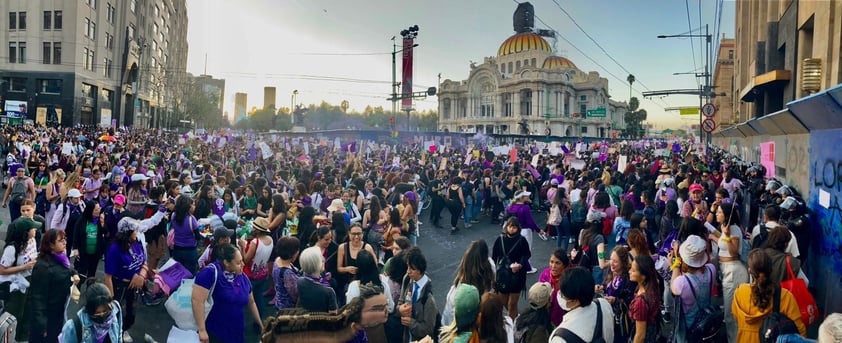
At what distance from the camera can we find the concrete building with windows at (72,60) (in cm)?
3938

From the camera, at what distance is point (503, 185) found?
43.5 feet

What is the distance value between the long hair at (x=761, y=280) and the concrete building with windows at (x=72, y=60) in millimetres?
41297

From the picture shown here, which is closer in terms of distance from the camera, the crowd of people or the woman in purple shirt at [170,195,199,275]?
the crowd of people

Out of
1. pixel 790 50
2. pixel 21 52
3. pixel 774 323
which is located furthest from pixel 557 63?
pixel 774 323

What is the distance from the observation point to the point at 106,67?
45562 mm

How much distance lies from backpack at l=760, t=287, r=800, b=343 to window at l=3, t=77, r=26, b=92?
168 ft

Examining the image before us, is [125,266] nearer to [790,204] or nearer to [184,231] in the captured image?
[184,231]

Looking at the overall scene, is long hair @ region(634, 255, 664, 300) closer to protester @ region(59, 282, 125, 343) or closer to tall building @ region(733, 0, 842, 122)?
protester @ region(59, 282, 125, 343)

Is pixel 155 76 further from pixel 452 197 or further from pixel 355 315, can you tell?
pixel 355 315

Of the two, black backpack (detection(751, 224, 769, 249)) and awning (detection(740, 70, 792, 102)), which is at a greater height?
awning (detection(740, 70, 792, 102))

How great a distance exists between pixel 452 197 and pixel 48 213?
7.87 m

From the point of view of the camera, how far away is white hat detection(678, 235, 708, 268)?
4.04 m

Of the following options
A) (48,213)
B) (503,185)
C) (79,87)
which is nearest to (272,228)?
(48,213)

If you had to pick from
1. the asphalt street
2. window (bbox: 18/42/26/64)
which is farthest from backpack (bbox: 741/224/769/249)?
window (bbox: 18/42/26/64)
